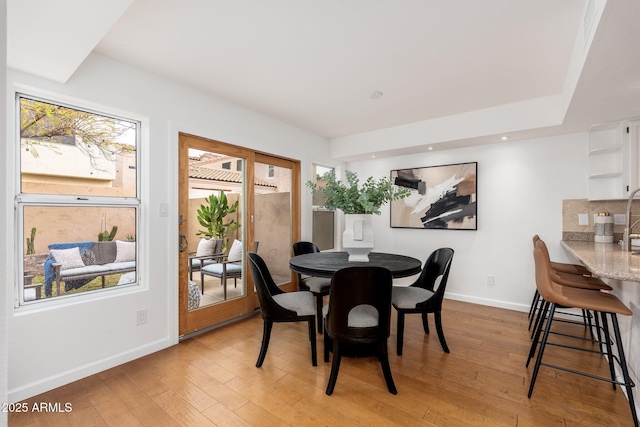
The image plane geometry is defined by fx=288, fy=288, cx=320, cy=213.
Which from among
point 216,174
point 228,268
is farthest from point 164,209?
point 228,268

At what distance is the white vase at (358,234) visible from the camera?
2.69 meters

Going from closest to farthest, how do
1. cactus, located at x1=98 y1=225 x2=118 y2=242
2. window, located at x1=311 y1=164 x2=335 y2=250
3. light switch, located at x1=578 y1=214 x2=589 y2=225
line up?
cactus, located at x1=98 y1=225 x2=118 y2=242 → light switch, located at x1=578 y1=214 x2=589 y2=225 → window, located at x1=311 y1=164 x2=335 y2=250

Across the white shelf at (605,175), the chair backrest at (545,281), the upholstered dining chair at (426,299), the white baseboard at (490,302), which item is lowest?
the white baseboard at (490,302)

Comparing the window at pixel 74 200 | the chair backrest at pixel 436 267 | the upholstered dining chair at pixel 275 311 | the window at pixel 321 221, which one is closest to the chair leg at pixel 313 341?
the upholstered dining chair at pixel 275 311

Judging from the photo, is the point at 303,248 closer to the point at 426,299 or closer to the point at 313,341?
the point at 313,341

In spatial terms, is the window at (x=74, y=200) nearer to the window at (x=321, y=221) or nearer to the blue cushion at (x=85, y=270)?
the blue cushion at (x=85, y=270)

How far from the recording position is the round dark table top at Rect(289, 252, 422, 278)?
2.31 m

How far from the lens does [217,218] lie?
3291 millimetres

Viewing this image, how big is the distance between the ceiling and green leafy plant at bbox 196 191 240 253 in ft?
3.81

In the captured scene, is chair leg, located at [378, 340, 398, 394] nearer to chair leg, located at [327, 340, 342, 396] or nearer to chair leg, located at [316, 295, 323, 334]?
chair leg, located at [327, 340, 342, 396]

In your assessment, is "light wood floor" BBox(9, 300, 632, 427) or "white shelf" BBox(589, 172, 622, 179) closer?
"light wood floor" BBox(9, 300, 632, 427)

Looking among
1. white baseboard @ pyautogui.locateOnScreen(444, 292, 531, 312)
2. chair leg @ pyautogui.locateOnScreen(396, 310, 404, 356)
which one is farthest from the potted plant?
white baseboard @ pyautogui.locateOnScreen(444, 292, 531, 312)

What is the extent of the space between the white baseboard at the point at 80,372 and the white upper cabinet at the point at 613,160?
187 inches

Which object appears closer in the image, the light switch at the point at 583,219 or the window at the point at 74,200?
the window at the point at 74,200
